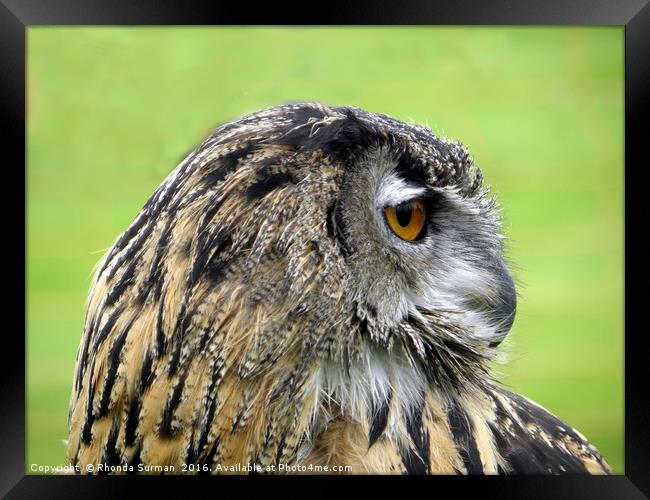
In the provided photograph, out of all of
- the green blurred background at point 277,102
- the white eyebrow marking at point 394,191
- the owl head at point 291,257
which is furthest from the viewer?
the green blurred background at point 277,102

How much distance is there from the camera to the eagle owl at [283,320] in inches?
60.3

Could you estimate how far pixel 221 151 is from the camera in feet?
5.26

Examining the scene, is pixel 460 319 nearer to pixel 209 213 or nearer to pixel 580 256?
pixel 209 213

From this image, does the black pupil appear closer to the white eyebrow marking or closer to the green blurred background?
the white eyebrow marking

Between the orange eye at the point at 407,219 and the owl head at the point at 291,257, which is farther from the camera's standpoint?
the orange eye at the point at 407,219

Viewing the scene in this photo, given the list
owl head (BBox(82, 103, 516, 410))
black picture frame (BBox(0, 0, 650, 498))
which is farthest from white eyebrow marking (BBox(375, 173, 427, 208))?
black picture frame (BBox(0, 0, 650, 498))

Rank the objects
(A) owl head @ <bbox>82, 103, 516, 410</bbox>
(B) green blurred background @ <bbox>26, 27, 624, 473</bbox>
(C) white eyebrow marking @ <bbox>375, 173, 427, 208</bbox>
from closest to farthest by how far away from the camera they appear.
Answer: (A) owl head @ <bbox>82, 103, 516, 410</bbox> → (C) white eyebrow marking @ <bbox>375, 173, 427, 208</bbox> → (B) green blurred background @ <bbox>26, 27, 624, 473</bbox>

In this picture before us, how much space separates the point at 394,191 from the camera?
1.65 meters

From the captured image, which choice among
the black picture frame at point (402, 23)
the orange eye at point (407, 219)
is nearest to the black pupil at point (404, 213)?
the orange eye at point (407, 219)

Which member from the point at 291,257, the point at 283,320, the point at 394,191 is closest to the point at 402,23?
the point at 394,191

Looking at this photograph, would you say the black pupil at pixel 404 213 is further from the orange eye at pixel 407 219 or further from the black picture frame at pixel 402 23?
the black picture frame at pixel 402 23

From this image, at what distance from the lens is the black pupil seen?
1.66m

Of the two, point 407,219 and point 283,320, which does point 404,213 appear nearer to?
point 407,219

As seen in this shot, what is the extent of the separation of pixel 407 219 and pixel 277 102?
1.48ft
